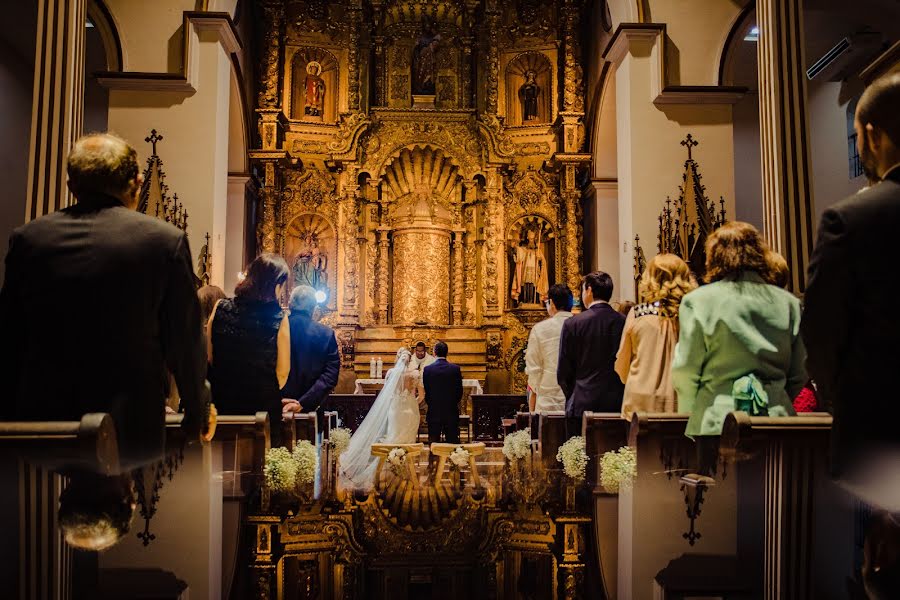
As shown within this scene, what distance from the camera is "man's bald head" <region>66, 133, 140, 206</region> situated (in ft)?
10.2

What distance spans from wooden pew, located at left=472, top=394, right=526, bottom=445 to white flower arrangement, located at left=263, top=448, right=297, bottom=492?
1049 centimetres

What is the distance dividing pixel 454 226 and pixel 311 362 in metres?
12.6

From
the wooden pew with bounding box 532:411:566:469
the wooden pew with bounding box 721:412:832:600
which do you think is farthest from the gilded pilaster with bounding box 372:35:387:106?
the wooden pew with bounding box 721:412:832:600

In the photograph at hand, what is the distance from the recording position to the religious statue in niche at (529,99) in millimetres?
19250

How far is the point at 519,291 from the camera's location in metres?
18.7

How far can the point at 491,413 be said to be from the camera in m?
14.7

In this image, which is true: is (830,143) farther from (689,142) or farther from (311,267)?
(311,267)

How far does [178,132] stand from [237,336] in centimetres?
744

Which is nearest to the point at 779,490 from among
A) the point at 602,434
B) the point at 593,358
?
the point at 602,434

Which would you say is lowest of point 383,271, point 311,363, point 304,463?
point 304,463

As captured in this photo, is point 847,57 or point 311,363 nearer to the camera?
point 311,363

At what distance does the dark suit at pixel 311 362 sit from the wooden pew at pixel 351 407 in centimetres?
798

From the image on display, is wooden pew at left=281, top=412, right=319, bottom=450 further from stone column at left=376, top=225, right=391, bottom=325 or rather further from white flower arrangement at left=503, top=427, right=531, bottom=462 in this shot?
stone column at left=376, top=225, right=391, bottom=325

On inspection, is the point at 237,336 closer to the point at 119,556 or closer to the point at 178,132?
the point at 119,556
